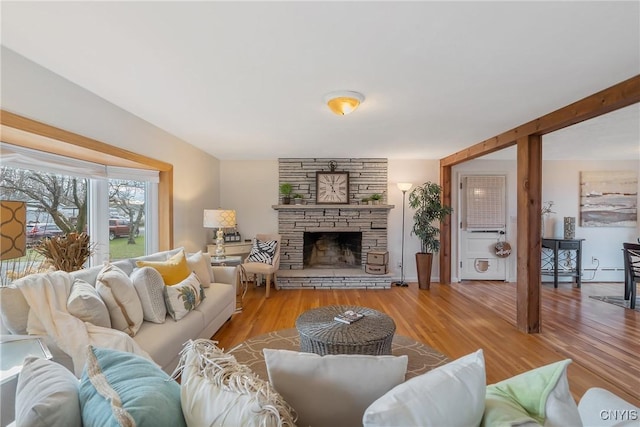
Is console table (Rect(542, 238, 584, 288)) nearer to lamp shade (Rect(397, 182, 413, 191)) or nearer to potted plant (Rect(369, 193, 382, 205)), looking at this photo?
lamp shade (Rect(397, 182, 413, 191))

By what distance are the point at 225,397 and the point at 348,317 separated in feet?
5.68

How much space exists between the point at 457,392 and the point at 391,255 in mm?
4594

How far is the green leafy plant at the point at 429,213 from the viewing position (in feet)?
15.3

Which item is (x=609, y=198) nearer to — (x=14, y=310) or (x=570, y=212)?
(x=570, y=212)

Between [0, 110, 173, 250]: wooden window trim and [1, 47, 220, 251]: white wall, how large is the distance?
0.06 metres

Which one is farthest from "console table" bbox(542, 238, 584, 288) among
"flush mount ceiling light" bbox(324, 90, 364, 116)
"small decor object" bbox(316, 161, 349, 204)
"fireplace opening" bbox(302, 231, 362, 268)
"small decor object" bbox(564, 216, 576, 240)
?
"flush mount ceiling light" bbox(324, 90, 364, 116)

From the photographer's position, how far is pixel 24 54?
174 cm

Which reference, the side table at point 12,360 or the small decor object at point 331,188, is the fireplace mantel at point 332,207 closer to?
the small decor object at point 331,188

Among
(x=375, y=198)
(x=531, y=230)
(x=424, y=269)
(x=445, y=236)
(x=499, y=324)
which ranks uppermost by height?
(x=375, y=198)

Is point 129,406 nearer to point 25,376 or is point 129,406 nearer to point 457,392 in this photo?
point 25,376

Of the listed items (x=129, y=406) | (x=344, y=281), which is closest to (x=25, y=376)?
(x=129, y=406)

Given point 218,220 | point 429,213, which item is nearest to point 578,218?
point 429,213

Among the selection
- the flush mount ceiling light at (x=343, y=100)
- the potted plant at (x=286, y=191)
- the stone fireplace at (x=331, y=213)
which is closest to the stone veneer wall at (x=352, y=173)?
the stone fireplace at (x=331, y=213)

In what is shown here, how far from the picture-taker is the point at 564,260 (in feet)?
16.9
